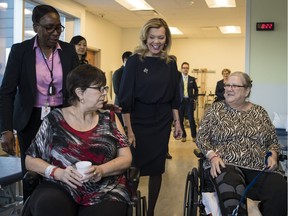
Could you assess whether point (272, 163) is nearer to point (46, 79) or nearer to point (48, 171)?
point (48, 171)

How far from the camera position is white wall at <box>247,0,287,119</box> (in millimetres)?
4344

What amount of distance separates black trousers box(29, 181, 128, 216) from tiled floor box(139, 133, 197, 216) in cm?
139

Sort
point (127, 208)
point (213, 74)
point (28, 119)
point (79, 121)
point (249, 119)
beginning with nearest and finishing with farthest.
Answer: point (127, 208)
point (79, 121)
point (28, 119)
point (249, 119)
point (213, 74)

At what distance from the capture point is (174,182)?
3.88 meters

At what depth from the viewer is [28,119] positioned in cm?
202

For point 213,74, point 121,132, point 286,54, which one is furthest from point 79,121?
point 213,74

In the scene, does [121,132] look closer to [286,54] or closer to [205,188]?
[205,188]

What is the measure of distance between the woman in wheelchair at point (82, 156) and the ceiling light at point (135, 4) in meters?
5.26

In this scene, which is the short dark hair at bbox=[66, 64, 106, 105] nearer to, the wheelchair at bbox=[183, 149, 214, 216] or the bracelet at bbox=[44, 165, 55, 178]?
the bracelet at bbox=[44, 165, 55, 178]

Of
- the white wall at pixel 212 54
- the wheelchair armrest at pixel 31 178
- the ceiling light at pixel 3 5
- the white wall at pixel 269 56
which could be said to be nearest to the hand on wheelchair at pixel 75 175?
the wheelchair armrest at pixel 31 178

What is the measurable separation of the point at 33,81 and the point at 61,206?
0.80 metres

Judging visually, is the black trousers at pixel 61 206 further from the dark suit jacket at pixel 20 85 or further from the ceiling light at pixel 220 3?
the ceiling light at pixel 220 3

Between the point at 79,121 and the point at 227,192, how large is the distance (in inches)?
33.5

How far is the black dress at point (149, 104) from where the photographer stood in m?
2.38
